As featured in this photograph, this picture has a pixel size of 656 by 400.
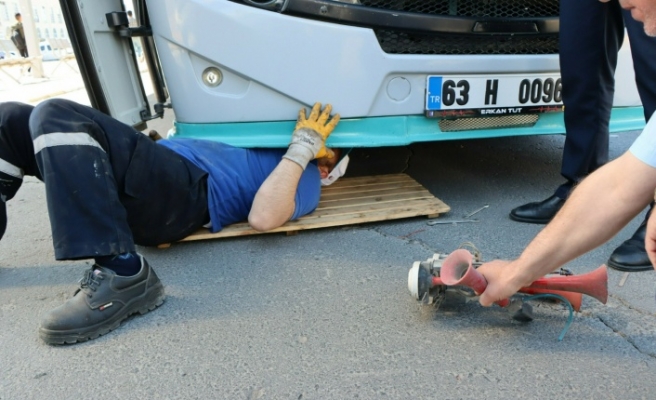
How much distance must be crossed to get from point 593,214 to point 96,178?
1.36 meters

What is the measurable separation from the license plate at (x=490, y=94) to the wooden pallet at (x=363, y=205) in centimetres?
43

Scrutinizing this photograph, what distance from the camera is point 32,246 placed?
2230 millimetres

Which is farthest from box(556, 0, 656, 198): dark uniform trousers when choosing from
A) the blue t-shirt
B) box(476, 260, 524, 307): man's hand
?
the blue t-shirt

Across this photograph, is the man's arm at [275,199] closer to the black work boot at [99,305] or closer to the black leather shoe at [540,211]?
the black work boot at [99,305]

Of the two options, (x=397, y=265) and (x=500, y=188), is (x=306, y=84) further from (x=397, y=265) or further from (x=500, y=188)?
(x=500, y=188)

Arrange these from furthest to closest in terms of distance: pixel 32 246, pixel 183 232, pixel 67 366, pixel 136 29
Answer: pixel 136 29 → pixel 32 246 → pixel 183 232 → pixel 67 366

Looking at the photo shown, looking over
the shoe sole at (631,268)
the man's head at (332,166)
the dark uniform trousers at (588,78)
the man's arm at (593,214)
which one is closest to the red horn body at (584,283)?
the man's arm at (593,214)

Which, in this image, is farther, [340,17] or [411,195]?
[411,195]

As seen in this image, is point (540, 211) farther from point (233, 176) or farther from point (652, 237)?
point (652, 237)

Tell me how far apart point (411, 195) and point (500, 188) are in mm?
571

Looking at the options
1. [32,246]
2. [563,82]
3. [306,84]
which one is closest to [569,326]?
[563,82]

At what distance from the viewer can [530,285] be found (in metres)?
1.49

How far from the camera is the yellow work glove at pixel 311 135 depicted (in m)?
2.17

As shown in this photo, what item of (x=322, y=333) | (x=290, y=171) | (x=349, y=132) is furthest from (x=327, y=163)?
(x=322, y=333)
